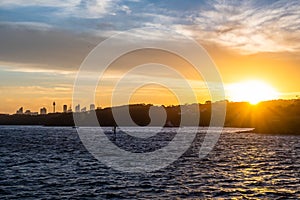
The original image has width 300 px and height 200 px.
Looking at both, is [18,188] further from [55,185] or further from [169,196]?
[169,196]

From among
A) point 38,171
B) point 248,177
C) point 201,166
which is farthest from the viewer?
point 201,166

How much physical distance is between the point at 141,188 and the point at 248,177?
16250mm

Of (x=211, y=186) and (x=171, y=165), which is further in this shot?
(x=171, y=165)

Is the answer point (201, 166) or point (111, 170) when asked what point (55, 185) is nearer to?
point (111, 170)

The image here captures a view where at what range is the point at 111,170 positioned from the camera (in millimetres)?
56750

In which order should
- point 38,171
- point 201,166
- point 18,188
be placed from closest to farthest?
1. point 18,188
2. point 38,171
3. point 201,166

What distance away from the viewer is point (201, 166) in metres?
64.1

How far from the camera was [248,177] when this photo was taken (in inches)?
2039

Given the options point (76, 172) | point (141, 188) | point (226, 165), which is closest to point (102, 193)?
point (141, 188)

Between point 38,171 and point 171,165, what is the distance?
788 inches

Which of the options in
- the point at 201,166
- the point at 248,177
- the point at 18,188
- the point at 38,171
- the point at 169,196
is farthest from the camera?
the point at 201,166

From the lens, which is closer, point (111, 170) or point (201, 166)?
point (111, 170)

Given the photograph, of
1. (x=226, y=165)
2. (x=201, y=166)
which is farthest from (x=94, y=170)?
(x=226, y=165)

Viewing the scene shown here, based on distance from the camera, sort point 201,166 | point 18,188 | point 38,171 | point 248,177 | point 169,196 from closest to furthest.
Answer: point 169,196, point 18,188, point 248,177, point 38,171, point 201,166
